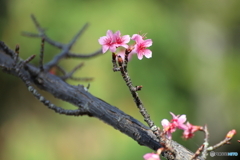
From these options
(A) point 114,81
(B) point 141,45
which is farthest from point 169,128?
(A) point 114,81

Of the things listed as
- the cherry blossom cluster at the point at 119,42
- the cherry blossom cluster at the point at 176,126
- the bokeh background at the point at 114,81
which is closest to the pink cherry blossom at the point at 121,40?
the cherry blossom cluster at the point at 119,42

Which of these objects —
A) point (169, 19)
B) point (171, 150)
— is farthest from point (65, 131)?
point (171, 150)

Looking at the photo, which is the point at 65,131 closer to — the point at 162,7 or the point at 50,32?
the point at 50,32

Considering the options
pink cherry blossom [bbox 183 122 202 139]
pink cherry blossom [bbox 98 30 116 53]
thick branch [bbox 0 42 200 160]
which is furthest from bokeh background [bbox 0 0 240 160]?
pink cherry blossom [bbox 98 30 116 53]

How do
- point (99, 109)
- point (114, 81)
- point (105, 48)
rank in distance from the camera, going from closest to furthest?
point (105, 48), point (99, 109), point (114, 81)

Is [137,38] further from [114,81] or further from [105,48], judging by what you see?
[114,81]

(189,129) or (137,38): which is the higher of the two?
(137,38)
